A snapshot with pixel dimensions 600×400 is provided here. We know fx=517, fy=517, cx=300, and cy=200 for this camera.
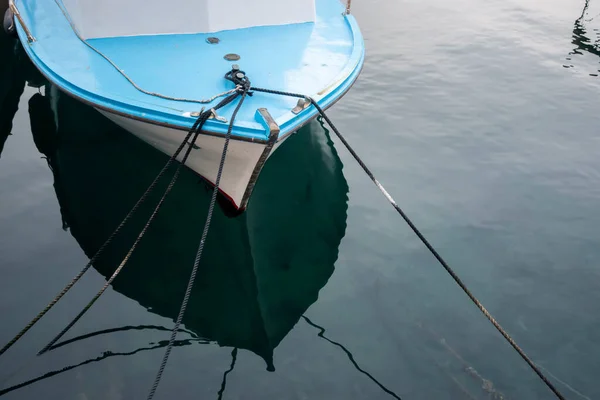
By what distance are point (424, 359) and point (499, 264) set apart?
1710 millimetres

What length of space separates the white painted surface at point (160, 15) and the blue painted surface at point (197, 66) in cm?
11

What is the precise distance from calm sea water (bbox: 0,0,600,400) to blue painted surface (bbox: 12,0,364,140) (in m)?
1.34

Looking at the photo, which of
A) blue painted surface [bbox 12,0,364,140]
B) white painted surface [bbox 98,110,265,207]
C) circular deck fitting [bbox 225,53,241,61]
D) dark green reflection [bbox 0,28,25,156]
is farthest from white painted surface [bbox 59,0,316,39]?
dark green reflection [bbox 0,28,25,156]

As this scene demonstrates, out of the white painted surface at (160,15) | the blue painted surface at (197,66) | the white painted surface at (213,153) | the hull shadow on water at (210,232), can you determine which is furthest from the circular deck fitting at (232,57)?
the hull shadow on water at (210,232)

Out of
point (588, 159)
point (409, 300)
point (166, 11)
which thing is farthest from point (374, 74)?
point (409, 300)

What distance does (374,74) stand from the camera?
10.1 metres

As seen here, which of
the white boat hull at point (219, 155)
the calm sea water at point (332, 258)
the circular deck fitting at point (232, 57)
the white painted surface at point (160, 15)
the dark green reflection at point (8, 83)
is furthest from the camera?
the dark green reflection at point (8, 83)

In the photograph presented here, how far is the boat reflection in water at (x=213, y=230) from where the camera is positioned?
17.3 feet

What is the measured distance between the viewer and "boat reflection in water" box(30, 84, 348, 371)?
5277 mm

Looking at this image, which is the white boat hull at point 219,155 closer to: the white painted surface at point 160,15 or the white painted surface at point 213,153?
the white painted surface at point 213,153

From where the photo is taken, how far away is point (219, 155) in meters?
5.24

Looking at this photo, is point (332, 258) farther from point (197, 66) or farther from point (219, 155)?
point (197, 66)

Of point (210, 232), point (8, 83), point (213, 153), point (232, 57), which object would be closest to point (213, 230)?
point (210, 232)

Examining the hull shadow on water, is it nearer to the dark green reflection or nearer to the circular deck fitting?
the dark green reflection
